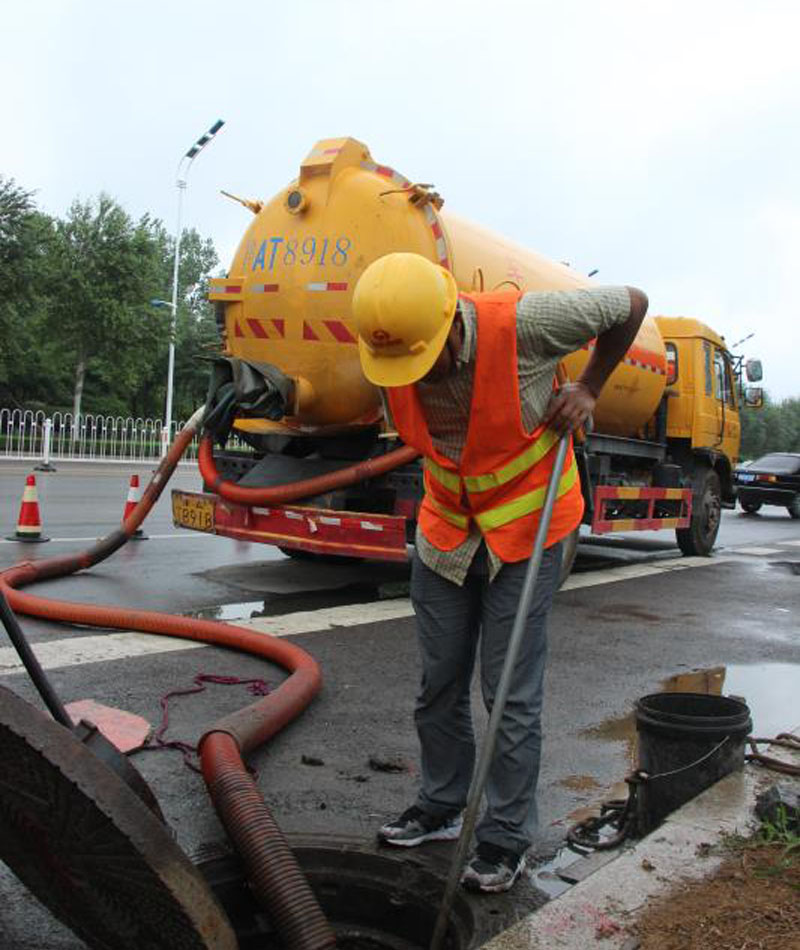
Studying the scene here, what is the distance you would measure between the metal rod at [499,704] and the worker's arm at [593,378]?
0.23 feet

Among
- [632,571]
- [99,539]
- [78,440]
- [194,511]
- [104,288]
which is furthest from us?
[104,288]

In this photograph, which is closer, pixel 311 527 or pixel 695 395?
pixel 311 527

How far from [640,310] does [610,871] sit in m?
1.64

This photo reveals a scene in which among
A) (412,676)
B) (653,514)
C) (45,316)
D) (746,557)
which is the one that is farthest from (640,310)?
(45,316)

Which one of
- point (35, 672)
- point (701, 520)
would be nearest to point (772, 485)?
point (701, 520)

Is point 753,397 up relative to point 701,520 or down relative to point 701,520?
up

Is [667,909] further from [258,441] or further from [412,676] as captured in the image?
[258,441]

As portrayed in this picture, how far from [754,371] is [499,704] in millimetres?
11182

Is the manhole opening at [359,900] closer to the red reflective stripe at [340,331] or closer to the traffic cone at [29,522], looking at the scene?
the red reflective stripe at [340,331]

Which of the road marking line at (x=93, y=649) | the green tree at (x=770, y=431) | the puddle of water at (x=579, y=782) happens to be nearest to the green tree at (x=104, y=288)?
the road marking line at (x=93, y=649)

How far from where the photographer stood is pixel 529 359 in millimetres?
2764

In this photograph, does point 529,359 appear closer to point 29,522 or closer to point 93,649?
point 93,649

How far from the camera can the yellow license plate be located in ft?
24.2

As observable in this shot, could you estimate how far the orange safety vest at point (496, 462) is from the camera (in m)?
2.70
